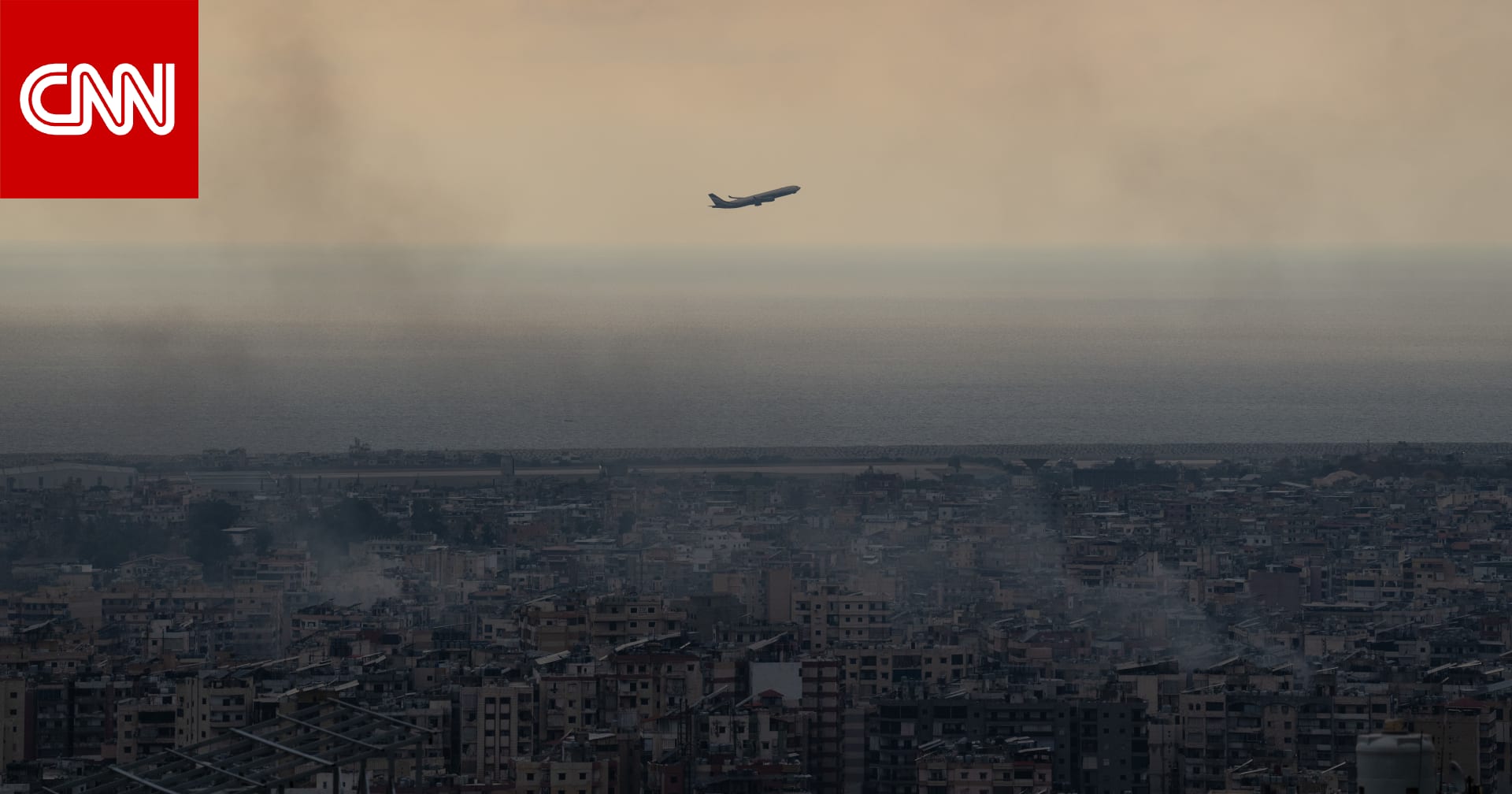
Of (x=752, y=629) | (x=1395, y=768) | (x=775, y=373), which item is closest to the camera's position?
(x=1395, y=768)

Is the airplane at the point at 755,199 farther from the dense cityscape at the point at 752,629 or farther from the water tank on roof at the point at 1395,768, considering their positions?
the water tank on roof at the point at 1395,768

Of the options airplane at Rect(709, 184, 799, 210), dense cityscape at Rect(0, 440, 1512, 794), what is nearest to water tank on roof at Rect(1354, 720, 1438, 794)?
dense cityscape at Rect(0, 440, 1512, 794)

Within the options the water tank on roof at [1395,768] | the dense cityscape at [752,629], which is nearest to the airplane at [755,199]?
the dense cityscape at [752,629]

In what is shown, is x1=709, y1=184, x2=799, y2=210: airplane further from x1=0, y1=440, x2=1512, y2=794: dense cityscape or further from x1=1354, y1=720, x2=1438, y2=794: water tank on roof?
x1=1354, y1=720, x2=1438, y2=794: water tank on roof

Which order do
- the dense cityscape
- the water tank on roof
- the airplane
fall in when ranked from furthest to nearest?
1. the airplane
2. the dense cityscape
3. the water tank on roof

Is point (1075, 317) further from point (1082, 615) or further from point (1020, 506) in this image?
point (1082, 615)

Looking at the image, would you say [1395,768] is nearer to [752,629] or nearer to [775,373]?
[752,629]

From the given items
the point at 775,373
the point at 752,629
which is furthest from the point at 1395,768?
the point at 775,373

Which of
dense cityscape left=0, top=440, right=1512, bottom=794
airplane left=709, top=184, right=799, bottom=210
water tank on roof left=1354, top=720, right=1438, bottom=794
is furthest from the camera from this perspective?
airplane left=709, top=184, right=799, bottom=210

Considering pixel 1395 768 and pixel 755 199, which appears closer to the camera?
pixel 1395 768
